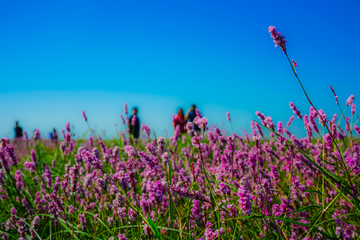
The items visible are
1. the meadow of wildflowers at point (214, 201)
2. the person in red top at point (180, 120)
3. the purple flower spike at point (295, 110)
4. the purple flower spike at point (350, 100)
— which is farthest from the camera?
the person in red top at point (180, 120)

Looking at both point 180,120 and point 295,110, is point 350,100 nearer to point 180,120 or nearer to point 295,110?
point 295,110

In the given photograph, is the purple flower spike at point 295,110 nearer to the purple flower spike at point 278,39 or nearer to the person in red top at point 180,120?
the purple flower spike at point 278,39

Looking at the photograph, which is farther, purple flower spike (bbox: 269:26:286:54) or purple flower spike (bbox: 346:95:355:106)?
purple flower spike (bbox: 346:95:355:106)

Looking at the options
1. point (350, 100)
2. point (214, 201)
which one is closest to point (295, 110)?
point (350, 100)

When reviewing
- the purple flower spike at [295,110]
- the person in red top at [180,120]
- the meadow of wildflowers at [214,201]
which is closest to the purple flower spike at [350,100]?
the meadow of wildflowers at [214,201]

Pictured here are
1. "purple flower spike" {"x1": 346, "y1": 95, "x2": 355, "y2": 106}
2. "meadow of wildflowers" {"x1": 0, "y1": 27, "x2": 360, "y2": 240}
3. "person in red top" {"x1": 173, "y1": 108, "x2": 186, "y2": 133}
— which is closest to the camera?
"meadow of wildflowers" {"x1": 0, "y1": 27, "x2": 360, "y2": 240}

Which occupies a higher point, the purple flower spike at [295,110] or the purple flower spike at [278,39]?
the purple flower spike at [278,39]

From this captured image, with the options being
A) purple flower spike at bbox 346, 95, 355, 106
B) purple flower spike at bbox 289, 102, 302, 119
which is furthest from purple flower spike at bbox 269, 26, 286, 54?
purple flower spike at bbox 346, 95, 355, 106

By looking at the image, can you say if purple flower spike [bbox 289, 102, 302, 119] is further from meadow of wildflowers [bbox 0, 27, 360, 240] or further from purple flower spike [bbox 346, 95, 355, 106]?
purple flower spike [bbox 346, 95, 355, 106]

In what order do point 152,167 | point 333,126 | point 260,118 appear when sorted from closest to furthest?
point 152,167 < point 260,118 < point 333,126

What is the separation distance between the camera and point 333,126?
2322mm

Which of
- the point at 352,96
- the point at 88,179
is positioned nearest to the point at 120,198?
the point at 88,179

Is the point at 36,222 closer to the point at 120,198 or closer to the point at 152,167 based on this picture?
the point at 120,198

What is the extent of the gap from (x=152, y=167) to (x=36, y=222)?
1292 mm
